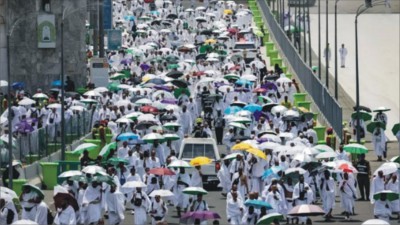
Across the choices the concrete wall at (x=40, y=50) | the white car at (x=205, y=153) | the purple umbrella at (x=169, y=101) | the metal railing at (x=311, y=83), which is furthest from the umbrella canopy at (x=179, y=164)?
the concrete wall at (x=40, y=50)

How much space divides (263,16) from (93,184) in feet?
187

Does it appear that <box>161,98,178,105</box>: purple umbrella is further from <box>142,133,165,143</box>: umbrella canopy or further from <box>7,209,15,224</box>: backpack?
<box>7,209,15,224</box>: backpack

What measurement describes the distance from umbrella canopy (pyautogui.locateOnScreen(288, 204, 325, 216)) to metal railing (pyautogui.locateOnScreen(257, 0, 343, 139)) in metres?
21.5

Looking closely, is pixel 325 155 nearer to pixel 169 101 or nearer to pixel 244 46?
pixel 169 101

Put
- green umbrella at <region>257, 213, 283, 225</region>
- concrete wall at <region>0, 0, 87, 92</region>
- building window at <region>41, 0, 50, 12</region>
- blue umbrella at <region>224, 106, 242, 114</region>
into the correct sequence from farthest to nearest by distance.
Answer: building window at <region>41, 0, 50, 12</region>, concrete wall at <region>0, 0, 87, 92</region>, blue umbrella at <region>224, 106, 242, 114</region>, green umbrella at <region>257, 213, 283, 225</region>

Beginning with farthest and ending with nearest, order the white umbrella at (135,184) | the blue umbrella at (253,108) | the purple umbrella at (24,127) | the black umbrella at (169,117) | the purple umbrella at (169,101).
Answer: the purple umbrella at (169,101)
the blue umbrella at (253,108)
the black umbrella at (169,117)
the purple umbrella at (24,127)
the white umbrella at (135,184)

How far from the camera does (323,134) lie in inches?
2480

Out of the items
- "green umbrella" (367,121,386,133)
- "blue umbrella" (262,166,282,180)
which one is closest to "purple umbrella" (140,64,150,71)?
"green umbrella" (367,121,386,133)

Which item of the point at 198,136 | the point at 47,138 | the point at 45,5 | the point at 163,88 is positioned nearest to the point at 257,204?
the point at 198,136

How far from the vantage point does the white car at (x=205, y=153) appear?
51750 mm

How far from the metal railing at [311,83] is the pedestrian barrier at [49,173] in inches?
528

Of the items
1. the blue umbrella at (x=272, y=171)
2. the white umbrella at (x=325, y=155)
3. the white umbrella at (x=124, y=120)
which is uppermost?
the white umbrella at (x=124, y=120)

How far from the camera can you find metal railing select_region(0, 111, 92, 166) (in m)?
53.7

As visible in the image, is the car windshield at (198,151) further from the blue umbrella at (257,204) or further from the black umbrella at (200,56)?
the black umbrella at (200,56)
